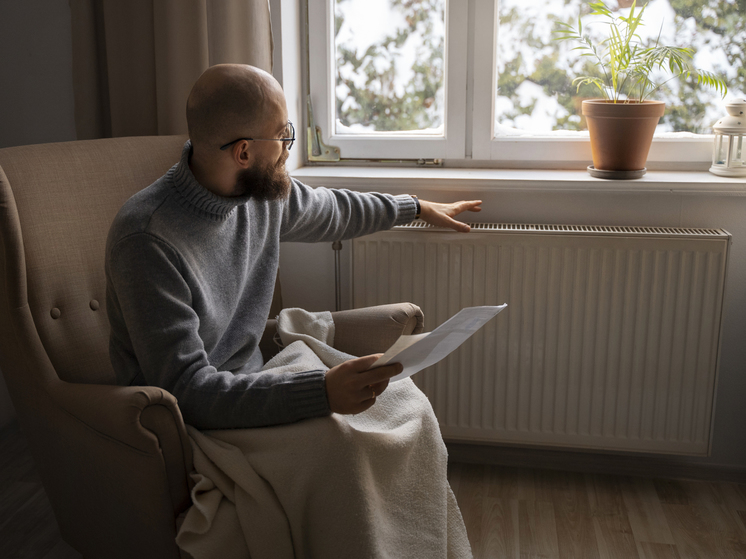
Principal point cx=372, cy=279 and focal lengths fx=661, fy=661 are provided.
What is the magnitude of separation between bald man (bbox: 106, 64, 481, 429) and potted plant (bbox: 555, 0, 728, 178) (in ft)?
3.07

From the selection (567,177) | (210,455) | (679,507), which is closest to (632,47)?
(567,177)

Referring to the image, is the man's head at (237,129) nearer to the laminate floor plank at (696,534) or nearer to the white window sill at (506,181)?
the white window sill at (506,181)

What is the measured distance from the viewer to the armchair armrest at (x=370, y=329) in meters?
1.49

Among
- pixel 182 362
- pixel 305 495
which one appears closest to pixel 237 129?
pixel 182 362

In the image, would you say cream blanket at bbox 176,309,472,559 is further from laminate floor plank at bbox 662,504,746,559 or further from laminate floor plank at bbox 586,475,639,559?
laminate floor plank at bbox 662,504,746,559

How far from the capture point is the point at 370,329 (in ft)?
4.89

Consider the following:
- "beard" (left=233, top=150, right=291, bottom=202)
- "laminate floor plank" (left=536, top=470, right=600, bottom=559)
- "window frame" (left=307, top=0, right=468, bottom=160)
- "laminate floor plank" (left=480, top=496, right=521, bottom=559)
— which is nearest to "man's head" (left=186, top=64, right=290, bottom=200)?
"beard" (left=233, top=150, right=291, bottom=202)

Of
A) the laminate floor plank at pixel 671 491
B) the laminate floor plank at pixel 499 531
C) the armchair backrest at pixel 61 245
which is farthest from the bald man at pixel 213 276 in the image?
the laminate floor plank at pixel 671 491

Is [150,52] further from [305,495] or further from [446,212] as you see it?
[305,495]

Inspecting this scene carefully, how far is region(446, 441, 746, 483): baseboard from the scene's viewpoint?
1904mm

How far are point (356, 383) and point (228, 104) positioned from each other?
523 millimetres

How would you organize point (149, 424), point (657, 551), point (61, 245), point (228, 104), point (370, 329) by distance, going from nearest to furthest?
1. point (149, 424)
2. point (228, 104)
3. point (61, 245)
4. point (370, 329)
5. point (657, 551)

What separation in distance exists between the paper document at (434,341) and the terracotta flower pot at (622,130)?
3.00ft

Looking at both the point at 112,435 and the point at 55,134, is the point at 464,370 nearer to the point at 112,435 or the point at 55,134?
the point at 112,435
